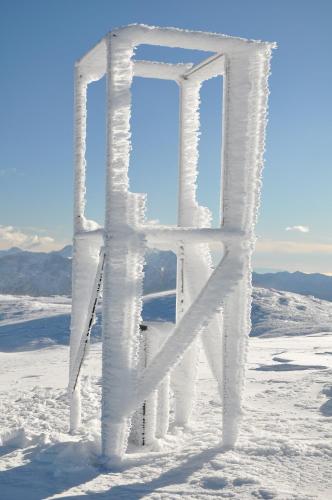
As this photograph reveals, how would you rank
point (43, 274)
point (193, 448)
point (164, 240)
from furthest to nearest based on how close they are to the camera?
1. point (43, 274)
2. point (193, 448)
3. point (164, 240)

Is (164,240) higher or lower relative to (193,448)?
higher

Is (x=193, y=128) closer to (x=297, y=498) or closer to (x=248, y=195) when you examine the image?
(x=248, y=195)

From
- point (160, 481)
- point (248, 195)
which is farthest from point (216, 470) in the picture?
point (248, 195)

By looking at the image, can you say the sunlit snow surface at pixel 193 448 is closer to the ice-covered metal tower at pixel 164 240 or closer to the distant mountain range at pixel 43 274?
the ice-covered metal tower at pixel 164 240

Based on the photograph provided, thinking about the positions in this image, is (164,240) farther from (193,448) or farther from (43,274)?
(43,274)

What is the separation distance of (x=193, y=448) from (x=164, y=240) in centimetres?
291

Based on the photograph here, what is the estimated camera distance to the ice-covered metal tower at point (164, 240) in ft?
23.6

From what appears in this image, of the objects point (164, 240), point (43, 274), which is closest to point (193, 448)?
point (164, 240)

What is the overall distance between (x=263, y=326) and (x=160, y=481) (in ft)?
79.8

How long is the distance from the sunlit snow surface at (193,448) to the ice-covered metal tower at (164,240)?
0.45m

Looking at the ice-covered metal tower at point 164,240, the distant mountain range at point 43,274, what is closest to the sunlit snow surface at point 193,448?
the ice-covered metal tower at point 164,240

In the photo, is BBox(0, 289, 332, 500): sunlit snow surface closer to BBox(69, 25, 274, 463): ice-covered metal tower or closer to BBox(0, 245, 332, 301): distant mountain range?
BBox(69, 25, 274, 463): ice-covered metal tower

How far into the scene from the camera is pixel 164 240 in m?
7.50

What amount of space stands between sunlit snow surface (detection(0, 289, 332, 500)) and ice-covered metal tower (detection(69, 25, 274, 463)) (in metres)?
0.45
